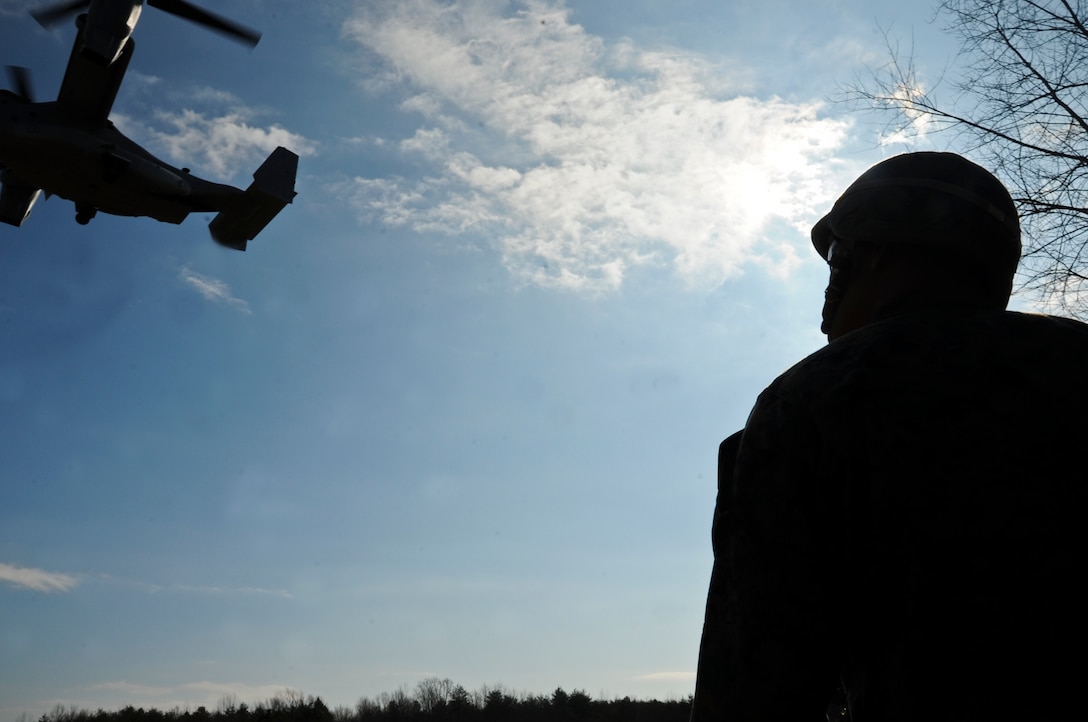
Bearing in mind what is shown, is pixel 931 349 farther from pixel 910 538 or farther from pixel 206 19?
pixel 206 19

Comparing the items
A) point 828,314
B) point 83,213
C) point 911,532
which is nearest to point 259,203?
point 83,213

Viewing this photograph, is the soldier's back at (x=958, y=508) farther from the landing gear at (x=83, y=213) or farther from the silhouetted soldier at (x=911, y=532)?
the landing gear at (x=83, y=213)

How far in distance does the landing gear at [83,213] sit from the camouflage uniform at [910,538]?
71.3 ft

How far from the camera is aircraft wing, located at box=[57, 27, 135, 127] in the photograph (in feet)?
65.1

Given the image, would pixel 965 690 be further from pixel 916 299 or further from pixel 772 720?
pixel 916 299

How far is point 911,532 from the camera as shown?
5.55ft

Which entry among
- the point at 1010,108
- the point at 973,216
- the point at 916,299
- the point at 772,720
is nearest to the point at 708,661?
the point at 772,720

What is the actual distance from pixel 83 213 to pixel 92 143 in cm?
190

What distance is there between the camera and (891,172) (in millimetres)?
2207

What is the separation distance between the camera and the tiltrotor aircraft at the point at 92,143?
61.9 ft

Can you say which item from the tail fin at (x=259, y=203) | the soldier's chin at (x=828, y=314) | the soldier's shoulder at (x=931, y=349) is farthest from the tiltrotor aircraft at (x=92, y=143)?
the soldier's shoulder at (x=931, y=349)

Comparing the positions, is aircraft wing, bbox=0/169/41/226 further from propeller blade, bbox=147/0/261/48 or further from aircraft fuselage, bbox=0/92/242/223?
propeller blade, bbox=147/0/261/48

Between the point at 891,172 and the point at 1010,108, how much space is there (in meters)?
9.39

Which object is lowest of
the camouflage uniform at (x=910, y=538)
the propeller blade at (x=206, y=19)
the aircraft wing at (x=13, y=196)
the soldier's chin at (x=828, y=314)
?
the camouflage uniform at (x=910, y=538)
